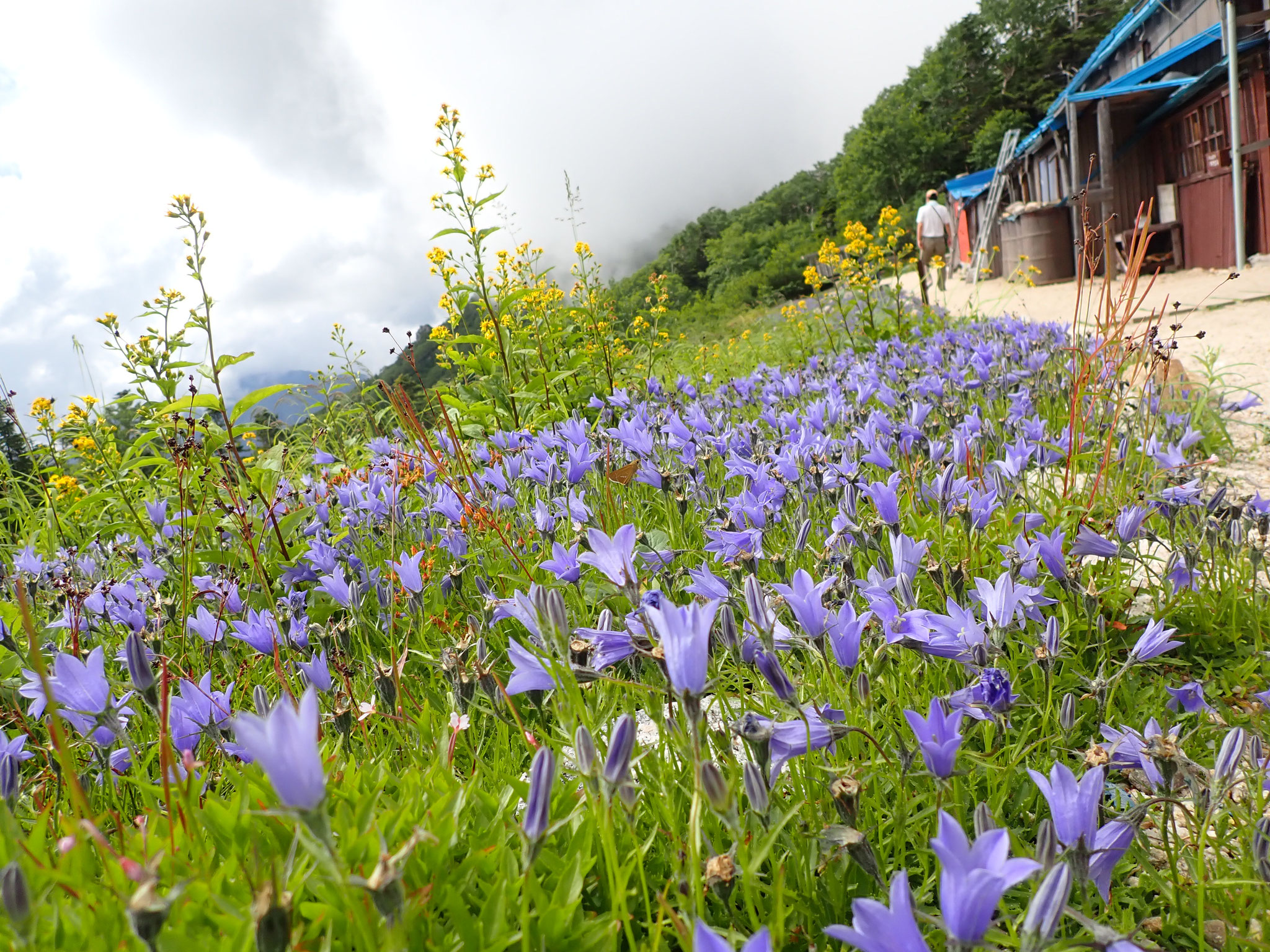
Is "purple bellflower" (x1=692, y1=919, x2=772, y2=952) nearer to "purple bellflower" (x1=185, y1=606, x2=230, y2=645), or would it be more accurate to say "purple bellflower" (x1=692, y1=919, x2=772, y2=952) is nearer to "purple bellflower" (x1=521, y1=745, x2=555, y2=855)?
"purple bellflower" (x1=521, y1=745, x2=555, y2=855)

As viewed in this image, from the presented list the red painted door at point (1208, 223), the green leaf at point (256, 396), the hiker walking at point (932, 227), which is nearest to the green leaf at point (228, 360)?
the green leaf at point (256, 396)

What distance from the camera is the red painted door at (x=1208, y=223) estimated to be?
43.8ft

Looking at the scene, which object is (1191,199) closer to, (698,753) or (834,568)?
(834,568)

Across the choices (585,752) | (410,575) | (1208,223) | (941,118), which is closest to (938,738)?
→ (585,752)

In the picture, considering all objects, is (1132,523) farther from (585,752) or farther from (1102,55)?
(1102,55)

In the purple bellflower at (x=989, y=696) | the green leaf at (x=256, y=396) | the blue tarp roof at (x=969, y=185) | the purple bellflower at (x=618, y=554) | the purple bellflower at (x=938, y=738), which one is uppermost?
the blue tarp roof at (x=969, y=185)

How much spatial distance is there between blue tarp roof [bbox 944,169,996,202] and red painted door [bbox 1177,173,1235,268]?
17.8 meters

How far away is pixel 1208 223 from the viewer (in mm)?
14156

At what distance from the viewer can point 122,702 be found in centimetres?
137

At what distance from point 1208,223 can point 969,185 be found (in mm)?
22869

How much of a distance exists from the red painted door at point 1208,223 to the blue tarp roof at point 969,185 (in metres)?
17.8

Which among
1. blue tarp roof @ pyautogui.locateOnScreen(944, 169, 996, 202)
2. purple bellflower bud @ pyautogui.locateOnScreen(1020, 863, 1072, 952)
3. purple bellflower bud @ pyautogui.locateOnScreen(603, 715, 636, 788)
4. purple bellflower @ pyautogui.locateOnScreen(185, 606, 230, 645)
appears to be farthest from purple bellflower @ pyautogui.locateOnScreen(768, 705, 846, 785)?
blue tarp roof @ pyautogui.locateOnScreen(944, 169, 996, 202)

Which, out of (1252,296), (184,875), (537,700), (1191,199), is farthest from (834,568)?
(1191,199)

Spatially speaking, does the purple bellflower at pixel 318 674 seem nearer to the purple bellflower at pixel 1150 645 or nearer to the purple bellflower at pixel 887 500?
the purple bellflower at pixel 887 500
